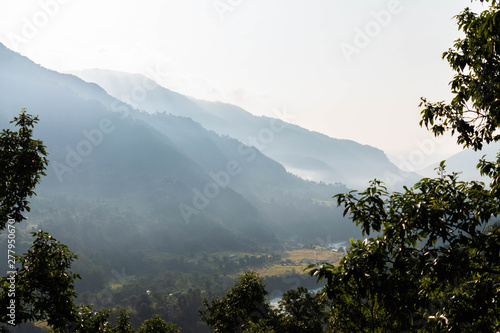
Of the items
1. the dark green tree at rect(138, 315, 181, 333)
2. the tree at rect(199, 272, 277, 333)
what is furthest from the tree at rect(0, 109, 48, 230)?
the tree at rect(199, 272, 277, 333)

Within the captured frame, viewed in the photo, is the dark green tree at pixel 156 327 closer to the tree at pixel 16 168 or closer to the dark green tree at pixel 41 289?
the dark green tree at pixel 41 289

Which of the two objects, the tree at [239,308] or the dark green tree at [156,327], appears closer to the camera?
the dark green tree at [156,327]

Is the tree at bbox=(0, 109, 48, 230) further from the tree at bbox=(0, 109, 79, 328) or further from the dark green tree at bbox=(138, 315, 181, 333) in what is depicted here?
the dark green tree at bbox=(138, 315, 181, 333)

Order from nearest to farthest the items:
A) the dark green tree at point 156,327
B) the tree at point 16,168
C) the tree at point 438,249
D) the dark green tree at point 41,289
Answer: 1. the tree at point 438,249
2. the dark green tree at point 41,289
3. the tree at point 16,168
4. the dark green tree at point 156,327

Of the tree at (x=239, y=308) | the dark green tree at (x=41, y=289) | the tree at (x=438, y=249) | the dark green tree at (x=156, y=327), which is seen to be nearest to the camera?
the tree at (x=438, y=249)

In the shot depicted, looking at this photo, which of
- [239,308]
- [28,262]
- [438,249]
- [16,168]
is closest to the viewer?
[438,249]

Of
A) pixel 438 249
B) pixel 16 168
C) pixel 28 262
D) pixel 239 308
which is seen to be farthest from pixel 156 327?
pixel 438 249

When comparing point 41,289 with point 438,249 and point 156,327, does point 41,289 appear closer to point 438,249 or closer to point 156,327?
point 438,249

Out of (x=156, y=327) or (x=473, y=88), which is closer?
(x=473, y=88)

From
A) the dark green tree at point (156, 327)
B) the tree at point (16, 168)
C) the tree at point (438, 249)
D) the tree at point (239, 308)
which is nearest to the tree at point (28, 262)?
the tree at point (16, 168)

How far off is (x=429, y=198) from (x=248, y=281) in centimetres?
2418

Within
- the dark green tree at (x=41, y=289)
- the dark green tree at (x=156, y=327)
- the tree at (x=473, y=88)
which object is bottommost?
the dark green tree at (x=156, y=327)

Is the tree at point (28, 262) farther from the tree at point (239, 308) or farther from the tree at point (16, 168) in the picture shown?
the tree at point (239, 308)

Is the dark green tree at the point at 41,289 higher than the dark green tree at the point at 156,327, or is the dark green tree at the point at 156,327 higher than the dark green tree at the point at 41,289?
the dark green tree at the point at 41,289
